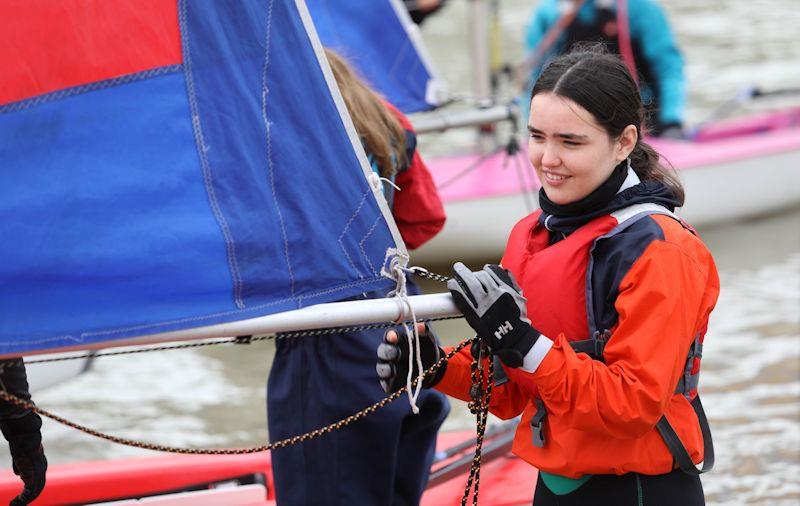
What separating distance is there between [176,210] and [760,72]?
27.6 feet

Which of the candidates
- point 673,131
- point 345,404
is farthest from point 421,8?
point 345,404

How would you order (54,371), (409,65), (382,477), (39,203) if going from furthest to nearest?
(54,371) → (409,65) → (382,477) → (39,203)

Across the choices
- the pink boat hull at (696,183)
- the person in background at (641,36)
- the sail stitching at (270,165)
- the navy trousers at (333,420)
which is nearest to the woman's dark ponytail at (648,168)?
the sail stitching at (270,165)

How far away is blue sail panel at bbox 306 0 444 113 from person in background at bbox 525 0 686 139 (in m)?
2.41

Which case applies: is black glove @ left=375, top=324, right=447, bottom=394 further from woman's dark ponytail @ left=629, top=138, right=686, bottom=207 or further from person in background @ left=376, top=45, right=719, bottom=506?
woman's dark ponytail @ left=629, top=138, right=686, bottom=207

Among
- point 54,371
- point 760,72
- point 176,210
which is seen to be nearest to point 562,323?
point 176,210

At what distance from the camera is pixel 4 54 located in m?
1.57

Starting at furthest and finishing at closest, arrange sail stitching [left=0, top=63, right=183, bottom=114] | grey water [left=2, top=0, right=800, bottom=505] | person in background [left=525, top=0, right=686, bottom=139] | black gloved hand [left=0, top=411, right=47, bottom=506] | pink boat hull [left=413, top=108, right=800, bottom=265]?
person in background [left=525, top=0, right=686, bottom=139]
pink boat hull [left=413, top=108, right=800, bottom=265]
grey water [left=2, top=0, right=800, bottom=505]
black gloved hand [left=0, top=411, right=47, bottom=506]
sail stitching [left=0, top=63, right=183, bottom=114]

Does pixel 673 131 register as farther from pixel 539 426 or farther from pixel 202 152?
pixel 202 152

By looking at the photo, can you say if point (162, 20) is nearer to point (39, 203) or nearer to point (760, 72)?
point (39, 203)

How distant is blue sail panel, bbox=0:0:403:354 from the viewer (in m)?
1.58

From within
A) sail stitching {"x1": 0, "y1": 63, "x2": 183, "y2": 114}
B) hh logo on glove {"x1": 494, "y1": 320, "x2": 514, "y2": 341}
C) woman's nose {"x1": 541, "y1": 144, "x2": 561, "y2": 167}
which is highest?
sail stitching {"x1": 0, "y1": 63, "x2": 183, "y2": 114}

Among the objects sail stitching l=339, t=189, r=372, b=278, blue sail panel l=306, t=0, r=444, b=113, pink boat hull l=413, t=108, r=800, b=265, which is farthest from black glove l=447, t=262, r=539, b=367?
pink boat hull l=413, t=108, r=800, b=265

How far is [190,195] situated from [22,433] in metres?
0.62
